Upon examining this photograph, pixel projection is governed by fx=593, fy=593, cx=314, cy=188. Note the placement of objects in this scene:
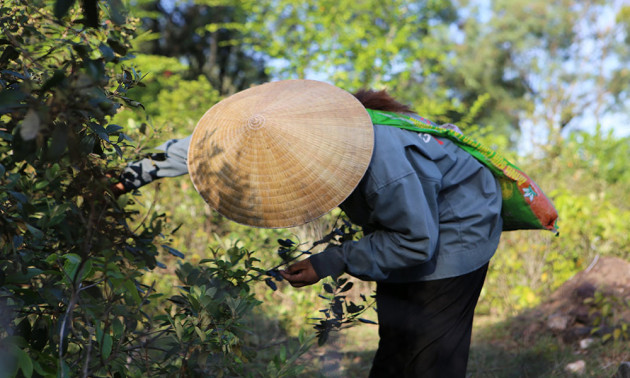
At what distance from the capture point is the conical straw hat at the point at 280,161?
187cm

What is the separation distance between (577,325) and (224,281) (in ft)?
10.2

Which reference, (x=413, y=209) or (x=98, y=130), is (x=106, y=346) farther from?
(x=413, y=209)

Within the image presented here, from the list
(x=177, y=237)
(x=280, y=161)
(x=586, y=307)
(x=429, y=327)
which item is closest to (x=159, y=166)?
(x=280, y=161)

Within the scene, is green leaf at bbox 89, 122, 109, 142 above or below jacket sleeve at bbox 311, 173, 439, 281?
above

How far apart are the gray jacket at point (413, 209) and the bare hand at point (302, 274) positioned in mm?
24

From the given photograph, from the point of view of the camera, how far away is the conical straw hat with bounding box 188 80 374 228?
1867mm

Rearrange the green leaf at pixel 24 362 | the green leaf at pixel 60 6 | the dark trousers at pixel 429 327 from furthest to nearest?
the dark trousers at pixel 429 327, the green leaf at pixel 24 362, the green leaf at pixel 60 6

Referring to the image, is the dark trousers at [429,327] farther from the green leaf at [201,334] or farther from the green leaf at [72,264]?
the green leaf at [72,264]

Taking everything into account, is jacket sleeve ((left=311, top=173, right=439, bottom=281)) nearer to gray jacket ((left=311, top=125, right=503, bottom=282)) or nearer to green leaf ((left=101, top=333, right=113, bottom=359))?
gray jacket ((left=311, top=125, right=503, bottom=282))

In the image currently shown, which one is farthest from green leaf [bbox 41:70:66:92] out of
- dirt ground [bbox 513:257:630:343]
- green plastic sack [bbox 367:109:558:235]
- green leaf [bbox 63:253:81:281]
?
dirt ground [bbox 513:257:630:343]

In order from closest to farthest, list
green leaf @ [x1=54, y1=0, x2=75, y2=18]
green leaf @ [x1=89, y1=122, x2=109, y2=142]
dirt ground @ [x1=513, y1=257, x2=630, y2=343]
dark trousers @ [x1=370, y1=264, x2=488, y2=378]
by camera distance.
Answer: green leaf @ [x1=54, y1=0, x2=75, y2=18]
green leaf @ [x1=89, y1=122, x2=109, y2=142]
dark trousers @ [x1=370, y1=264, x2=488, y2=378]
dirt ground @ [x1=513, y1=257, x2=630, y2=343]

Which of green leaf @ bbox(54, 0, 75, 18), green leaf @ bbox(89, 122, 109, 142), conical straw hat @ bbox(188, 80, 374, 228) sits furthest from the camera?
conical straw hat @ bbox(188, 80, 374, 228)

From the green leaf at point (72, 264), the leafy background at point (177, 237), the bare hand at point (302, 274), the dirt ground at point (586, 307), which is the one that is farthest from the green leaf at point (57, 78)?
the dirt ground at point (586, 307)

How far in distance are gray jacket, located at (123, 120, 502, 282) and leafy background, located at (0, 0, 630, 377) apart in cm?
27
